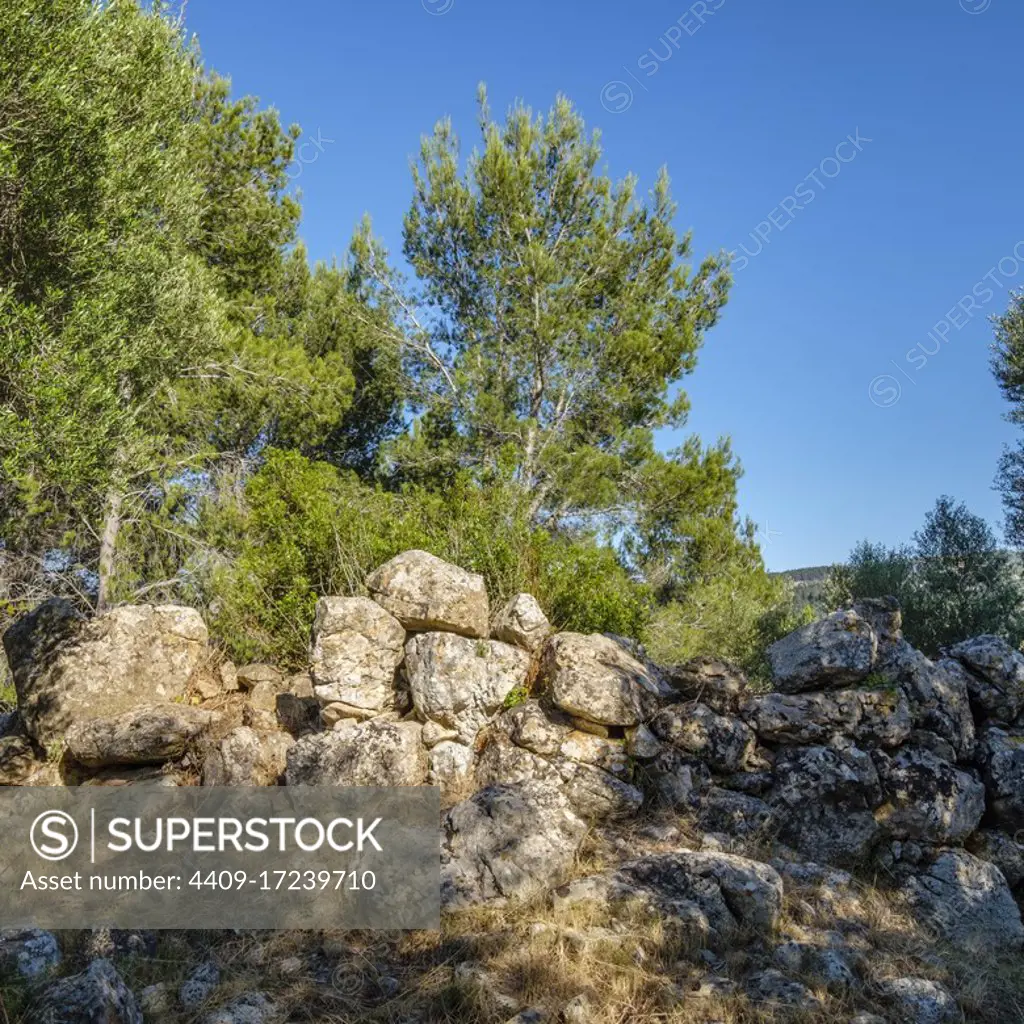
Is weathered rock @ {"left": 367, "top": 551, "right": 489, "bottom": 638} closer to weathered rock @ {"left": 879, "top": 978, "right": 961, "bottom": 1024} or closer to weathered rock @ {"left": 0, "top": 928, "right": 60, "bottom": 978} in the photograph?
weathered rock @ {"left": 0, "top": 928, "right": 60, "bottom": 978}

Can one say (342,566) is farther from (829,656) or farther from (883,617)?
(883,617)

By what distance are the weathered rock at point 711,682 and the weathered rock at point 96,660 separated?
4504 mm

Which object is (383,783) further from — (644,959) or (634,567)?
(634,567)

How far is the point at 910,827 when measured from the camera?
6.51m

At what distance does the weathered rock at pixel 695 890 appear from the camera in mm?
5102

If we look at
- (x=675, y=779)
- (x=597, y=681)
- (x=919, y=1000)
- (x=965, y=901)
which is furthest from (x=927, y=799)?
(x=597, y=681)

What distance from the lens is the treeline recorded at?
8.36m

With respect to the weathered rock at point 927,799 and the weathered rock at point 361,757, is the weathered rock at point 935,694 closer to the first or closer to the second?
the weathered rock at point 927,799

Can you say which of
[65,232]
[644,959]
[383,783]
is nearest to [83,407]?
[65,232]

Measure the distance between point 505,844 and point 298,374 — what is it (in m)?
11.9

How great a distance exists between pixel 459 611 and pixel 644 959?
10.6 ft

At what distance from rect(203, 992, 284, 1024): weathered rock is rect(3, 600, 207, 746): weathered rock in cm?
358

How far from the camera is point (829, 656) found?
7.22 meters

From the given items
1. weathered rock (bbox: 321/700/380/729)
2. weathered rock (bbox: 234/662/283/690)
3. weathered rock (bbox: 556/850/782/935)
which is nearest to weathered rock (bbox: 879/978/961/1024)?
weathered rock (bbox: 556/850/782/935)
